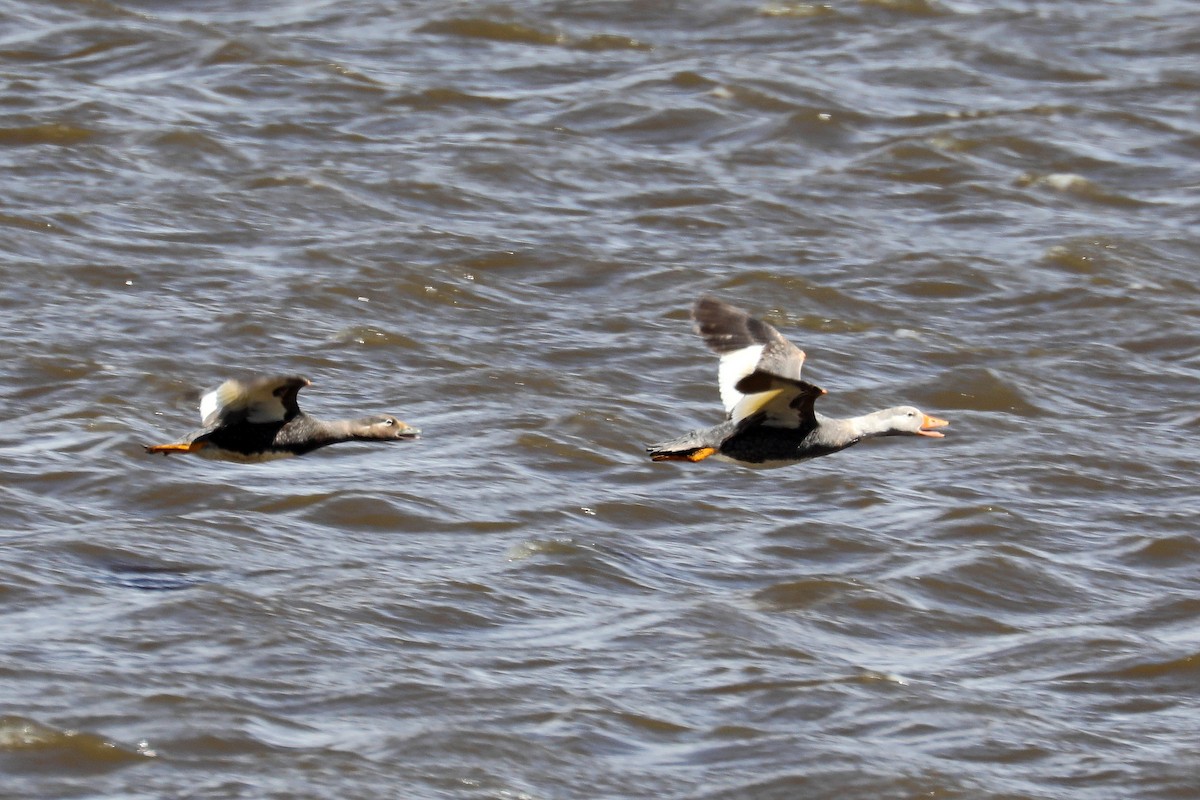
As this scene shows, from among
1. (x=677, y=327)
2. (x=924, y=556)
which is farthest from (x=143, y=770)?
(x=677, y=327)

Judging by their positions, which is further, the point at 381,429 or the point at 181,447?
the point at 381,429

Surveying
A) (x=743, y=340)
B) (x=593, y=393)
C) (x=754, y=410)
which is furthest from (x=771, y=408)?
(x=593, y=393)

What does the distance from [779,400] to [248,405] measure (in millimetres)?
2701

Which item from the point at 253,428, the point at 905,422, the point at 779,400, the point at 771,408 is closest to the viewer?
the point at 779,400

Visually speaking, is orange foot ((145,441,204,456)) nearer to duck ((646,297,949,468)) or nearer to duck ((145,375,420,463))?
duck ((145,375,420,463))

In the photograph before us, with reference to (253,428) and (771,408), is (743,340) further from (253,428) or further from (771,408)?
(253,428)

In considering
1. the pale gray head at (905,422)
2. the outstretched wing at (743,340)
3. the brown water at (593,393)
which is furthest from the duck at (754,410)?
the brown water at (593,393)

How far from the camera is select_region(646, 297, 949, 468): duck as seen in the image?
10.6 metres

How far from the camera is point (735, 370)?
35.4 feet

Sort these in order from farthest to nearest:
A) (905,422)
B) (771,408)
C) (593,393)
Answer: (593,393)
(905,422)
(771,408)

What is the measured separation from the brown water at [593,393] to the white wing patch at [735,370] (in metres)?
1.09

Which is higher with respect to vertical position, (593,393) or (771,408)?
(771,408)

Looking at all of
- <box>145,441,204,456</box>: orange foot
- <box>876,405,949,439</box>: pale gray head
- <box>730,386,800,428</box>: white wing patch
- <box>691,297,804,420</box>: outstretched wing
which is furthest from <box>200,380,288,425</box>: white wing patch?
<box>876,405,949,439</box>: pale gray head

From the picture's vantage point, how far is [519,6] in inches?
888
